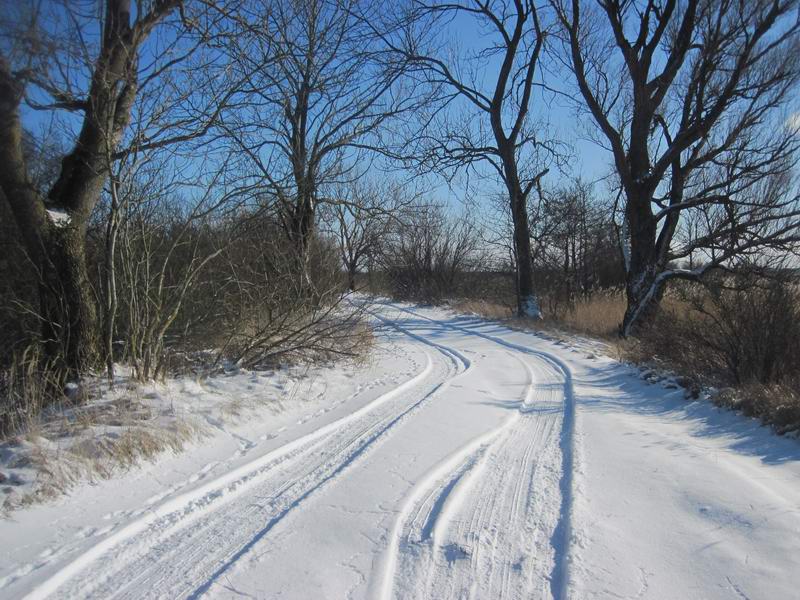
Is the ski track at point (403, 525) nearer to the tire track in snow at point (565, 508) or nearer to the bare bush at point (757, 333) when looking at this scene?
the tire track in snow at point (565, 508)

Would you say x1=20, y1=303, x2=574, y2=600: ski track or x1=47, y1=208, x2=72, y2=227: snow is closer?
x1=20, y1=303, x2=574, y2=600: ski track

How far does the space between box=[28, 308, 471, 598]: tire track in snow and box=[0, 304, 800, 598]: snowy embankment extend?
0.04ft

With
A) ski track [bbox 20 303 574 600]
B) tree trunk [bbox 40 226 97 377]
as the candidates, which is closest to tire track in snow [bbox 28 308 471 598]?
ski track [bbox 20 303 574 600]

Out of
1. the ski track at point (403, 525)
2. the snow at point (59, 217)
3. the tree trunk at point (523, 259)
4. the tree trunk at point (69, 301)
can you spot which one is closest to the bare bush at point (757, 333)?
the ski track at point (403, 525)

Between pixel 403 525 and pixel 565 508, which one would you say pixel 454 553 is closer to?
pixel 403 525

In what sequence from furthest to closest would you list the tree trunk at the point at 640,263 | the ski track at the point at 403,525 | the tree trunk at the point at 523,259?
1. the tree trunk at the point at 523,259
2. the tree trunk at the point at 640,263
3. the ski track at the point at 403,525

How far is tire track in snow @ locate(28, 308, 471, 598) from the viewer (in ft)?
8.47

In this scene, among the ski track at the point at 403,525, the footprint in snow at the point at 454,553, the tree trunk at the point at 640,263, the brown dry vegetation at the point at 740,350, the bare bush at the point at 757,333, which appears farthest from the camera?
the tree trunk at the point at 640,263

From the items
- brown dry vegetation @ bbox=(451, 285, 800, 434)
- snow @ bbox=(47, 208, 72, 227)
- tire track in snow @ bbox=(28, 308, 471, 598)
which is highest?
snow @ bbox=(47, 208, 72, 227)

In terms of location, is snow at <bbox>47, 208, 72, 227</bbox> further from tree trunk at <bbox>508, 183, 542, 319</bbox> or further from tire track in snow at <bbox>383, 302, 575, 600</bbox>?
tree trunk at <bbox>508, 183, 542, 319</bbox>

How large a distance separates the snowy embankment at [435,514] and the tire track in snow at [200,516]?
14 millimetres

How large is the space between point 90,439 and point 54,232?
2.44m

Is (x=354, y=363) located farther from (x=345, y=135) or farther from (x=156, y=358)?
(x=345, y=135)

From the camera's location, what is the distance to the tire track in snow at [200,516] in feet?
8.47
